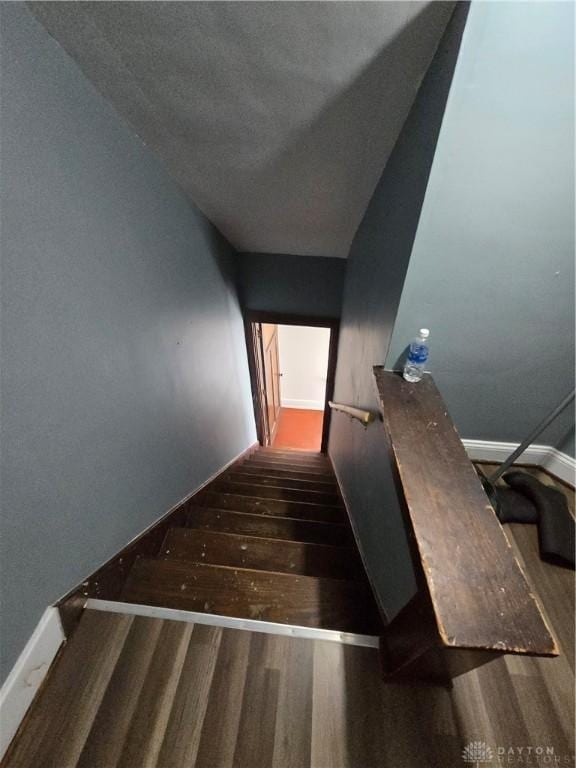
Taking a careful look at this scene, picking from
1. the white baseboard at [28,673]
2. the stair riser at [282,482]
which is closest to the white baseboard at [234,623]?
the white baseboard at [28,673]

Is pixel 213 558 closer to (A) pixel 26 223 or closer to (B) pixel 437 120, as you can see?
(A) pixel 26 223

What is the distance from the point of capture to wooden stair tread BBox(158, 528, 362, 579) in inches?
52.2

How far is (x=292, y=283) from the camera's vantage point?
263cm

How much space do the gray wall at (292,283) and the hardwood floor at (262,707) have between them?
2.43m

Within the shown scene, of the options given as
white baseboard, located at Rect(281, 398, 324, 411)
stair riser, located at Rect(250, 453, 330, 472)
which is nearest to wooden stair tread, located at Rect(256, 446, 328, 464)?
stair riser, located at Rect(250, 453, 330, 472)

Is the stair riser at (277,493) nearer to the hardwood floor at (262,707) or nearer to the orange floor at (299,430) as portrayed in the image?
the hardwood floor at (262,707)

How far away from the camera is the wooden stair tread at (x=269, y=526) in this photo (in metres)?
1.64

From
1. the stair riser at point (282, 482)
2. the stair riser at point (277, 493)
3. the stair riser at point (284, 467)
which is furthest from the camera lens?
the stair riser at point (284, 467)

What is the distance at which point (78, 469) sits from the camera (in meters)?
0.85

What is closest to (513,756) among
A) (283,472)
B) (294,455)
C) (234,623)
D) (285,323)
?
(234,623)

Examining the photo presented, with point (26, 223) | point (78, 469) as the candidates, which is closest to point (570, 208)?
point (26, 223)

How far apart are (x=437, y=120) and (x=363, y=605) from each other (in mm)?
1540

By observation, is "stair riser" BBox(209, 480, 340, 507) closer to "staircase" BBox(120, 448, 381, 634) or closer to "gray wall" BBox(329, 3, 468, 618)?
"staircase" BBox(120, 448, 381, 634)

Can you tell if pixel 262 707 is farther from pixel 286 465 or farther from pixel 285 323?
pixel 285 323
